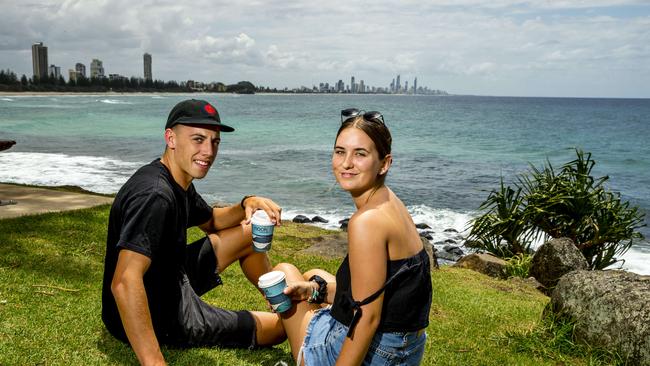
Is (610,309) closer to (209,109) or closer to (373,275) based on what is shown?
(373,275)

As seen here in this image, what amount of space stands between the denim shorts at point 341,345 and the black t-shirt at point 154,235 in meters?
1.03

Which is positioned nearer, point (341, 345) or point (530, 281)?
point (341, 345)

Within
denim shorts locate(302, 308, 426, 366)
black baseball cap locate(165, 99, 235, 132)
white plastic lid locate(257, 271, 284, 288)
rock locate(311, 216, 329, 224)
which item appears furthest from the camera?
rock locate(311, 216, 329, 224)

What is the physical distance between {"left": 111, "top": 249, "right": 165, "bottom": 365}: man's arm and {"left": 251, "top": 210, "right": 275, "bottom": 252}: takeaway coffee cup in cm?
90

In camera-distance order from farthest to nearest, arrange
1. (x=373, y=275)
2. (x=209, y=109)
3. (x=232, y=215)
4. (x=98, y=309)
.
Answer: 1. (x=98, y=309)
2. (x=232, y=215)
3. (x=209, y=109)
4. (x=373, y=275)

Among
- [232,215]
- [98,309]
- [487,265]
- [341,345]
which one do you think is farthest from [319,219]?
[341,345]

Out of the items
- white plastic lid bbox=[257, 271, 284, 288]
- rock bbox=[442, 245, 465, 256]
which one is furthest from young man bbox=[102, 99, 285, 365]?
rock bbox=[442, 245, 465, 256]

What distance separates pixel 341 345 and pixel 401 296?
0.44m

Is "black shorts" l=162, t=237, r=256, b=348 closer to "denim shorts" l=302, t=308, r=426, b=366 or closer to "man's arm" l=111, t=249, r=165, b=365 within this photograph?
"man's arm" l=111, t=249, r=165, b=365

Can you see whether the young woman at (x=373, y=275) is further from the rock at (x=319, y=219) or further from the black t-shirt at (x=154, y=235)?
the rock at (x=319, y=219)

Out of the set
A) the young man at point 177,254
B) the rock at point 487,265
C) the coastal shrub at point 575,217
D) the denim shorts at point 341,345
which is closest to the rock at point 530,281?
the rock at point 487,265

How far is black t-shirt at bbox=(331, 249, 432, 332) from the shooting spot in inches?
112

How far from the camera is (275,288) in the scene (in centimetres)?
343

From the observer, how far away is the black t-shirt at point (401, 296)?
9.32 feet
